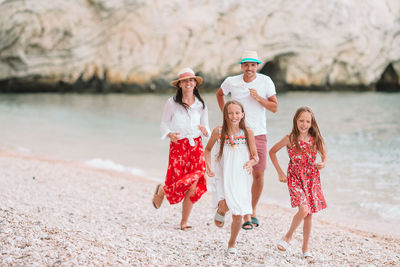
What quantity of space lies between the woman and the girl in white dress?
2.15 ft

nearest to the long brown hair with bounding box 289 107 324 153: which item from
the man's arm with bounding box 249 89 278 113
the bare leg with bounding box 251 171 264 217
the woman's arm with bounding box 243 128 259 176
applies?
the woman's arm with bounding box 243 128 259 176

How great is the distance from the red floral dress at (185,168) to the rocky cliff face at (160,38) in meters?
18.7

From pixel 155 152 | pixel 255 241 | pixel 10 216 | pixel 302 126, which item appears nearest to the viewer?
pixel 302 126

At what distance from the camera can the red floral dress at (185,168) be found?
4.41 metres

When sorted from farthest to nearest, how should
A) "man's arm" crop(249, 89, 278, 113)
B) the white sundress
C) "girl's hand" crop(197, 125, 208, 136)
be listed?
"girl's hand" crop(197, 125, 208, 136)
"man's arm" crop(249, 89, 278, 113)
the white sundress

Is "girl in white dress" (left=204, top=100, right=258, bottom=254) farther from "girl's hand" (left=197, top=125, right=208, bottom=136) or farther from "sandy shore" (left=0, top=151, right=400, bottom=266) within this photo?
"girl's hand" (left=197, top=125, right=208, bottom=136)

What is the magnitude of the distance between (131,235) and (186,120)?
1.18 m

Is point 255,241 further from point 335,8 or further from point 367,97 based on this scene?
point 335,8

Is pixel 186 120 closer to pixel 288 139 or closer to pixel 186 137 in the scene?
pixel 186 137

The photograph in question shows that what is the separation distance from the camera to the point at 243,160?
3621 mm

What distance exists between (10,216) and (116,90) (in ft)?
67.4

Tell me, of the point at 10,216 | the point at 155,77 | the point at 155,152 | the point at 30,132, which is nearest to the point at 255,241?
the point at 10,216

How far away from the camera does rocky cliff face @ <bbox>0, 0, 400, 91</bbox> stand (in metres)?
22.5

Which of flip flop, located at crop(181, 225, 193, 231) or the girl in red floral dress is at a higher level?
the girl in red floral dress
